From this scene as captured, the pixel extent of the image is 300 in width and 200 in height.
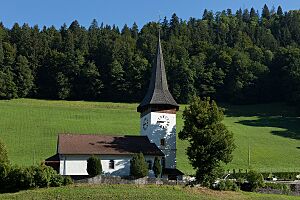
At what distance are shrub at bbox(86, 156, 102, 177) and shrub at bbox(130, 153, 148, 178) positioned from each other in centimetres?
296

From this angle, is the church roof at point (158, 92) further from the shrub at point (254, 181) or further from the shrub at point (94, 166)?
the shrub at point (254, 181)

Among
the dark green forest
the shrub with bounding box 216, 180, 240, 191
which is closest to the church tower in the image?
the shrub with bounding box 216, 180, 240, 191

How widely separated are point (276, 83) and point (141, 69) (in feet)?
105

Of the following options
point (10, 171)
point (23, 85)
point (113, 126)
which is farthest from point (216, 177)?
point (23, 85)

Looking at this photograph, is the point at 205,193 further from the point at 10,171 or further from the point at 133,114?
the point at 133,114

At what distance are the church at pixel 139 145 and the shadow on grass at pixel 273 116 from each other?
37396 mm

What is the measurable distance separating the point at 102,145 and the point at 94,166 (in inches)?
210

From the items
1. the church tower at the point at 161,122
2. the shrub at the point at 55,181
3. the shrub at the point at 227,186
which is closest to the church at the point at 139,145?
the church tower at the point at 161,122

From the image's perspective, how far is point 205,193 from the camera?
1591 inches

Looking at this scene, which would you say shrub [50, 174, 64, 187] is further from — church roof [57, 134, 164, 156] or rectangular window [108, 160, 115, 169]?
rectangular window [108, 160, 115, 169]

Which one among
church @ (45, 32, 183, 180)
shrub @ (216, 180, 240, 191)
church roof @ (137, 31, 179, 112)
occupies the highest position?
church roof @ (137, 31, 179, 112)

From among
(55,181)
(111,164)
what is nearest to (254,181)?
(111,164)

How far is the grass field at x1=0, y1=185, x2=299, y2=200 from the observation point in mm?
35938

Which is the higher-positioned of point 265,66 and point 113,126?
point 265,66
